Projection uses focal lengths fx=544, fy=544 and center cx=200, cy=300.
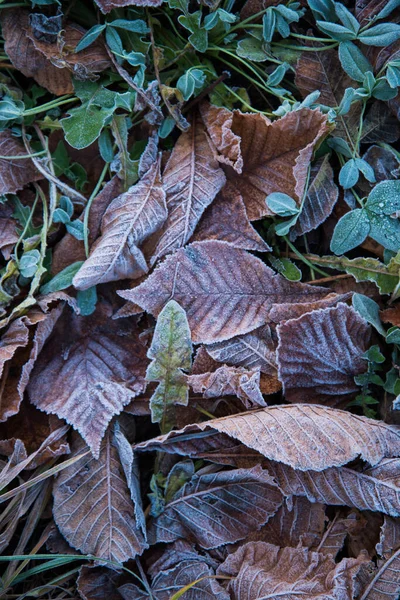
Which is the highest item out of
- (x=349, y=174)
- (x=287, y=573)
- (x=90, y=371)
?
(x=349, y=174)

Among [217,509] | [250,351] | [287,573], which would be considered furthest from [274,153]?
[287,573]

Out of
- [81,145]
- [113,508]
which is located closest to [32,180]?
[81,145]

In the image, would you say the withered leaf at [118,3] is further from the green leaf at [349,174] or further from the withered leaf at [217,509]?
the withered leaf at [217,509]

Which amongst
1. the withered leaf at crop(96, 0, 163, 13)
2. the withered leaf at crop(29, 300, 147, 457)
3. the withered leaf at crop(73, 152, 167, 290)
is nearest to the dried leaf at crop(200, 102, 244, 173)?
the withered leaf at crop(73, 152, 167, 290)

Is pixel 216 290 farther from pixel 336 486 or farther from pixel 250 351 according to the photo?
pixel 336 486

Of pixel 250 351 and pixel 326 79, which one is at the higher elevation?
pixel 326 79
